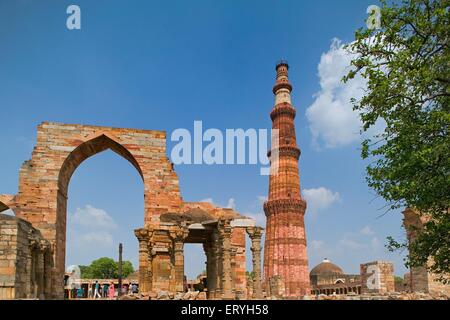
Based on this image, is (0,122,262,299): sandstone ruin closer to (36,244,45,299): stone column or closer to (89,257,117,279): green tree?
(36,244,45,299): stone column

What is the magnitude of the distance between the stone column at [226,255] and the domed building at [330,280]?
84.8 feet

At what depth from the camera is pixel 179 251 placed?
15.5m

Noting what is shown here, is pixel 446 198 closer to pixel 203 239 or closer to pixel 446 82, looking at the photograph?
pixel 446 82

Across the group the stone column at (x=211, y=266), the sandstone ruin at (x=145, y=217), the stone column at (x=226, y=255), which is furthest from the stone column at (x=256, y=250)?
the stone column at (x=211, y=266)

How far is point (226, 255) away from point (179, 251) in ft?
5.52

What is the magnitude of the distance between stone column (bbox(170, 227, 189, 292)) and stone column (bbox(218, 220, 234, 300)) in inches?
51.6

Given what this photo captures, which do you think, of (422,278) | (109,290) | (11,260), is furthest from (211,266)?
(422,278)

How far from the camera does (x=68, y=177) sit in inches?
856

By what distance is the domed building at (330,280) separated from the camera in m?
40.8

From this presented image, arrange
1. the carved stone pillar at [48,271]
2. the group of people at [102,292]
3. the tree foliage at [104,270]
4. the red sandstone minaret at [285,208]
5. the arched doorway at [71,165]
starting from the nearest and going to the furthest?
the carved stone pillar at [48,271] < the arched doorway at [71,165] < the group of people at [102,292] < the red sandstone minaret at [285,208] < the tree foliage at [104,270]

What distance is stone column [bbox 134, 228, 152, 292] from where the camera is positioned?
16200 mm

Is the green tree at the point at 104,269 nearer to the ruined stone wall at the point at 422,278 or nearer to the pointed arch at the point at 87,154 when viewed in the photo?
the pointed arch at the point at 87,154
